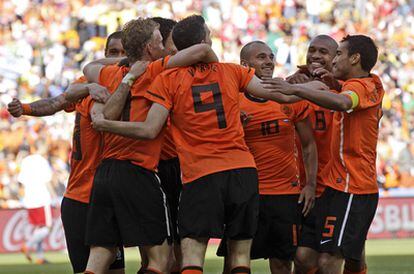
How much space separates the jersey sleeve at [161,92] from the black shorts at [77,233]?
1606 millimetres

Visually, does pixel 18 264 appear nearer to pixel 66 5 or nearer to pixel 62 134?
pixel 62 134

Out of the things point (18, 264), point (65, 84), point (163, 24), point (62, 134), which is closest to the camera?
point (163, 24)

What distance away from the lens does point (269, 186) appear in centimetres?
905

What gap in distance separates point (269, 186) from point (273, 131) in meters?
0.52

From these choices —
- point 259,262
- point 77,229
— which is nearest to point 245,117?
point 77,229

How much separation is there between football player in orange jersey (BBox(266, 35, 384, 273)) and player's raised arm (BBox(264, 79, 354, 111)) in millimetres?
349

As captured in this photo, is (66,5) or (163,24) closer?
(163,24)

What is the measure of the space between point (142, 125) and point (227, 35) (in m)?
18.9

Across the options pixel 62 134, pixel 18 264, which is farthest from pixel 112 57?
pixel 62 134

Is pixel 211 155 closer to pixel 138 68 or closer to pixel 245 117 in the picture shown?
pixel 138 68

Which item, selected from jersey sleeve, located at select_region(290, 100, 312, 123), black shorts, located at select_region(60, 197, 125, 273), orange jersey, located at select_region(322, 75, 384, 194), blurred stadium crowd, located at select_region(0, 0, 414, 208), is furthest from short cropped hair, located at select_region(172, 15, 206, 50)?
blurred stadium crowd, located at select_region(0, 0, 414, 208)

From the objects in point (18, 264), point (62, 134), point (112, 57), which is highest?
point (112, 57)

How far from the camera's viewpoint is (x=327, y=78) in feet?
28.5

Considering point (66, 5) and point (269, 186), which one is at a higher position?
point (66, 5)
